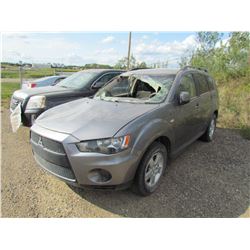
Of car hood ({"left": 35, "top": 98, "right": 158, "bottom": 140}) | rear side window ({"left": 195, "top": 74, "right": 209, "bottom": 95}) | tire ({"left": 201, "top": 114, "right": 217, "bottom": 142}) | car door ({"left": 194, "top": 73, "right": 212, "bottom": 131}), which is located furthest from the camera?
tire ({"left": 201, "top": 114, "right": 217, "bottom": 142})

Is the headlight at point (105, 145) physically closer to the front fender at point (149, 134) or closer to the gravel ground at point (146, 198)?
the front fender at point (149, 134)

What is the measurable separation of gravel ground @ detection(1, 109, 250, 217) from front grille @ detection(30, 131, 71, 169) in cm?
56

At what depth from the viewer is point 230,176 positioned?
3.23 metres

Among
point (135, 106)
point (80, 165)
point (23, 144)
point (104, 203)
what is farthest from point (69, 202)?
point (23, 144)

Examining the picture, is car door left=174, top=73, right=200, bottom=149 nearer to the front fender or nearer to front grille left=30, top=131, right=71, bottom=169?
the front fender

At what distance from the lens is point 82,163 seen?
2154 millimetres

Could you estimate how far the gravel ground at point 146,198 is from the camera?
2.39 metres

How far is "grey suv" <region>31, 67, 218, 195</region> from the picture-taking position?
217 cm

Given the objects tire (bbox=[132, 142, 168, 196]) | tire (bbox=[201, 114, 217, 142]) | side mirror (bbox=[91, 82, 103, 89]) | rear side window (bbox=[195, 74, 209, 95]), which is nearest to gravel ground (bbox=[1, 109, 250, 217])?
tire (bbox=[132, 142, 168, 196])

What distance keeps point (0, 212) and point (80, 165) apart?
1.14 meters

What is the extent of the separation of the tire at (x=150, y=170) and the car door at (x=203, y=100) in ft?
4.95

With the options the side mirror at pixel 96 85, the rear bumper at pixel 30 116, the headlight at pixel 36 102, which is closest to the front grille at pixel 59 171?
the rear bumper at pixel 30 116

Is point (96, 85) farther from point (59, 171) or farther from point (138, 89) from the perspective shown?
point (59, 171)

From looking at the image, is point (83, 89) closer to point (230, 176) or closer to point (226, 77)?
point (230, 176)
